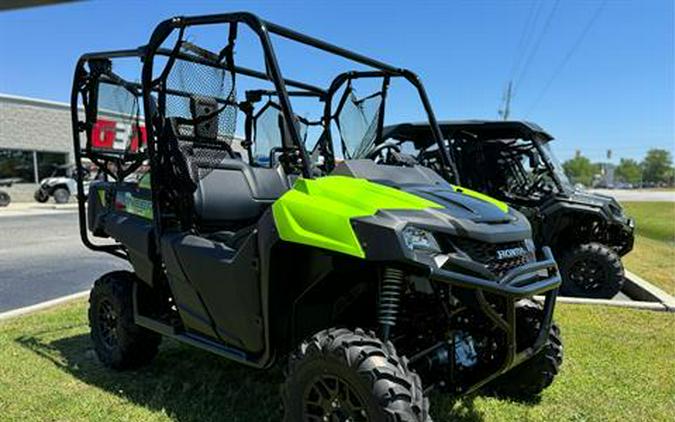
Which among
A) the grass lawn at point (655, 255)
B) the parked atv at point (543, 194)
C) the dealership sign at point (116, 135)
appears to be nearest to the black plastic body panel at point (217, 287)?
the dealership sign at point (116, 135)

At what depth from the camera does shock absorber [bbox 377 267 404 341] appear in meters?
2.69

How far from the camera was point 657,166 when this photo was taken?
126 meters

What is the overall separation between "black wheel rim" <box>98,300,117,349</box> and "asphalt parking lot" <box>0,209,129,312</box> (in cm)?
235

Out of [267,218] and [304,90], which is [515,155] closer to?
[304,90]

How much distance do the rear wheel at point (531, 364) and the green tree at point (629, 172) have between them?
5350 inches

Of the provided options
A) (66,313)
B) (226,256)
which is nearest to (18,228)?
(66,313)

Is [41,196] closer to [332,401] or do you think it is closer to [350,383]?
[332,401]

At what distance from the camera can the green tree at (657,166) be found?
4899 inches

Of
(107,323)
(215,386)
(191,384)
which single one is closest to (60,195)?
(107,323)

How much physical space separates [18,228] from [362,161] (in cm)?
1406

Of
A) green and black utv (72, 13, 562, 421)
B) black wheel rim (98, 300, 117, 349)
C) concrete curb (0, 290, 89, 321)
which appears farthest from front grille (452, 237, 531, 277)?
concrete curb (0, 290, 89, 321)

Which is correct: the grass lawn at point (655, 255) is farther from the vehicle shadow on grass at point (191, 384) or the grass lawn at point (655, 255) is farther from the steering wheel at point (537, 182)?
the vehicle shadow on grass at point (191, 384)

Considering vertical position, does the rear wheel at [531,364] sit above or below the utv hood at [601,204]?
below

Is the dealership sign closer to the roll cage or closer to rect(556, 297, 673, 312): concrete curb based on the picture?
the roll cage
